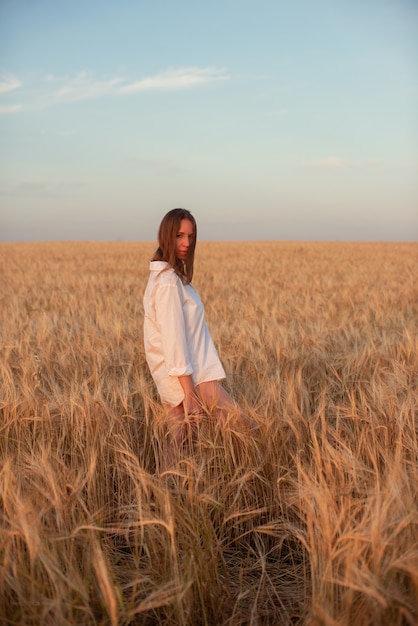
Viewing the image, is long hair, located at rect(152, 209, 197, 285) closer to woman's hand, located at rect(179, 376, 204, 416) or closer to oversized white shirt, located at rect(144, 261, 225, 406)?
oversized white shirt, located at rect(144, 261, 225, 406)

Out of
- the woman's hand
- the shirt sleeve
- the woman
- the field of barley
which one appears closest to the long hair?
the woman

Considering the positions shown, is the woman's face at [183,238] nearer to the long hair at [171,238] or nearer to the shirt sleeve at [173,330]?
the long hair at [171,238]

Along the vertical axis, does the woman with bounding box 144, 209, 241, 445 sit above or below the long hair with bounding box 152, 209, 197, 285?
below

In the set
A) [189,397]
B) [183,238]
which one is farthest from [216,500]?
[183,238]

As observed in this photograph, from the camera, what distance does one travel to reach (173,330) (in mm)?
2326

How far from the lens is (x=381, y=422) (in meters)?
2.36

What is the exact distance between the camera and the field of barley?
4.39 feet

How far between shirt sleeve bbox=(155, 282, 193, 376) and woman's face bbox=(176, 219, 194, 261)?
0.57ft

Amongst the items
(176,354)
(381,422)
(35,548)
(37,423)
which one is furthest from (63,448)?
(381,422)

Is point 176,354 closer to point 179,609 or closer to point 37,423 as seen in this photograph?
point 37,423

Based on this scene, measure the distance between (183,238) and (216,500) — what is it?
1.11 m

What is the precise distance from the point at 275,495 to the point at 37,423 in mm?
1160

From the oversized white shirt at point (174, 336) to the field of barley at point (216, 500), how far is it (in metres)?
0.18

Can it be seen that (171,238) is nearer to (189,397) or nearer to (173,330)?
(173,330)
